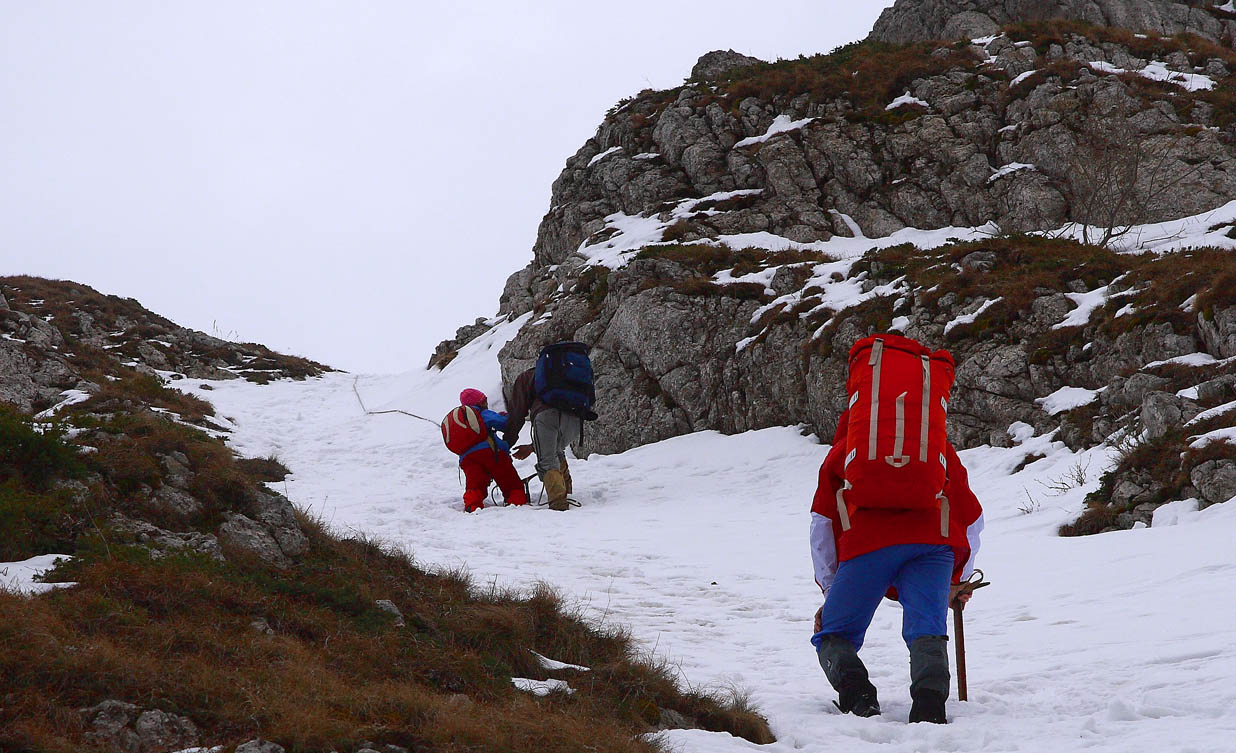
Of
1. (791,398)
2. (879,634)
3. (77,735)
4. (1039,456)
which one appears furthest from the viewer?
(791,398)

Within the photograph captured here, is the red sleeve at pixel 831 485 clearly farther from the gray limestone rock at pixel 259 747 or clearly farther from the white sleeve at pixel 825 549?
the gray limestone rock at pixel 259 747

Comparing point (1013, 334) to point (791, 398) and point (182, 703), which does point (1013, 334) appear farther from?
point (182, 703)

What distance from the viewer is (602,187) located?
31062mm

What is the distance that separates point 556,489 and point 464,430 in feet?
6.13

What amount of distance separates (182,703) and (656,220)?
83.1 feet

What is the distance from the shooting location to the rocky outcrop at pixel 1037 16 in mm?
38500

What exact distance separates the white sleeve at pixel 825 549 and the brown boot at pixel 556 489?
861 cm

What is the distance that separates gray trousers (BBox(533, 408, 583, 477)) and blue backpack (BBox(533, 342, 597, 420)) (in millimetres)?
166

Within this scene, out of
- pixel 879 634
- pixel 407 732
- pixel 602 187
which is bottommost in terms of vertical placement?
pixel 879 634

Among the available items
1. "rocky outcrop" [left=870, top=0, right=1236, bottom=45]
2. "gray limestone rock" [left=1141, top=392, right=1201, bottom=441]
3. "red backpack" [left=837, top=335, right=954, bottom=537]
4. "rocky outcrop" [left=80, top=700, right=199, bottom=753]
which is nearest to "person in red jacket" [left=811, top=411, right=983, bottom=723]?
"red backpack" [left=837, top=335, right=954, bottom=537]

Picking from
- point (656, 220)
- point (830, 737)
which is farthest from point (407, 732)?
point (656, 220)

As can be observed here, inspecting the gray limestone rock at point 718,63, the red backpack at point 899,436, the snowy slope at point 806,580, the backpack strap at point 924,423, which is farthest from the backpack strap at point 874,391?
the gray limestone rock at point 718,63

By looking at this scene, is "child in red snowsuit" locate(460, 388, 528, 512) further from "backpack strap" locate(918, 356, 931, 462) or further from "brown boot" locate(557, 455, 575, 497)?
"backpack strap" locate(918, 356, 931, 462)

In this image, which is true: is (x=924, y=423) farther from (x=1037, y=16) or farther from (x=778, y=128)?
(x=1037, y=16)
